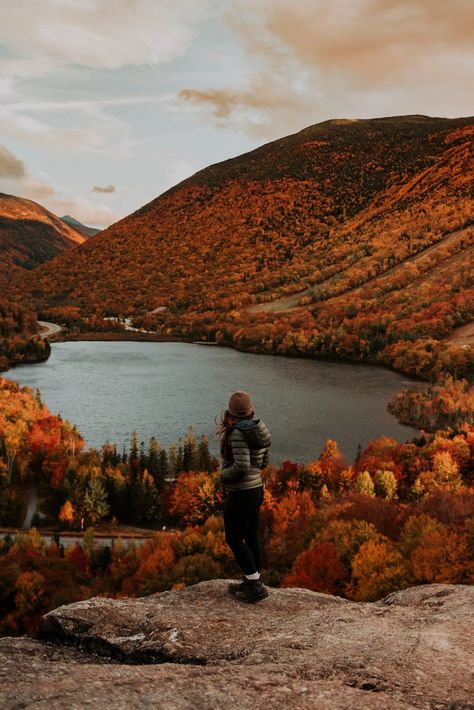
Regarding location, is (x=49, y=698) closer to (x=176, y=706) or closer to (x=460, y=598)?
(x=176, y=706)

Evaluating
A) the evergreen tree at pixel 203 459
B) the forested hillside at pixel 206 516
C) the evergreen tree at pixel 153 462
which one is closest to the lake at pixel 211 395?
the forested hillside at pixel 206 516

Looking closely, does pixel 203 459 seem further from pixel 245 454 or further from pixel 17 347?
pixel 17 347

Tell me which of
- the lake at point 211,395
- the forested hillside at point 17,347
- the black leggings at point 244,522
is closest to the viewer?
the black leggings at point 244,522

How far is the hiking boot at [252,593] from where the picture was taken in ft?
29.9

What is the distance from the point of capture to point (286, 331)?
181 metres

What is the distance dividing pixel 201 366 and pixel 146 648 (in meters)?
132

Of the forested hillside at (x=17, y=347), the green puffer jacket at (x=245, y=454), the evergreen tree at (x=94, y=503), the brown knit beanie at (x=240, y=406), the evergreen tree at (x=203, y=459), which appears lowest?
the evergreen tree at (x=94, y=503)

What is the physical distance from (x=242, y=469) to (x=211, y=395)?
96300mm

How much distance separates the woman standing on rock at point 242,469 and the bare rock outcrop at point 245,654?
3.77 ft

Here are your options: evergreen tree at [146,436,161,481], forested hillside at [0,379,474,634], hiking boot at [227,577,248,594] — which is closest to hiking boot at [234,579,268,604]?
hiking boot at [227,577,248,594]

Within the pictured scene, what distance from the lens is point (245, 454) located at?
8.03 meters

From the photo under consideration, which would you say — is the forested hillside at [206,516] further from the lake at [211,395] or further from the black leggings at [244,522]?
the black leggings at [244,522]

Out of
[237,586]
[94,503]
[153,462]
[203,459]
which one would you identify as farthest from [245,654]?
[203,459]

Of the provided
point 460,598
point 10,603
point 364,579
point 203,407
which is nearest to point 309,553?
point 364,579
